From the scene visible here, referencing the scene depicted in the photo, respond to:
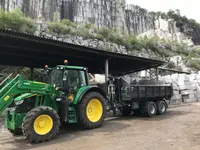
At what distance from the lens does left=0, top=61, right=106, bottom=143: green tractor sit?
6.18 meters

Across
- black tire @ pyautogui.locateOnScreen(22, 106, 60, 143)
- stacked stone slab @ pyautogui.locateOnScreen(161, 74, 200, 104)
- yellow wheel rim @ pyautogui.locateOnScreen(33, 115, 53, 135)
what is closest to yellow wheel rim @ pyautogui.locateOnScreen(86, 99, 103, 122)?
black tire @ pyautogui.locateOnScreen(22, 106, 60, 143)

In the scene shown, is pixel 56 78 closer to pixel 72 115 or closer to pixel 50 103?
pixel 50 103

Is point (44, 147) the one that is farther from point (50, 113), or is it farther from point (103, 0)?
point (103, 0)

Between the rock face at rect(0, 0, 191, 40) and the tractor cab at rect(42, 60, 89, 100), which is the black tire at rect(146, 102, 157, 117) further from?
the rock face at rect(0, 0, 191, 40)

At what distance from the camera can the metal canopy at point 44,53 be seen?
9.01m

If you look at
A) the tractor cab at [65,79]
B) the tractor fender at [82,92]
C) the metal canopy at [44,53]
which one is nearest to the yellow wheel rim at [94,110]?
the tractor fender at [82,92]

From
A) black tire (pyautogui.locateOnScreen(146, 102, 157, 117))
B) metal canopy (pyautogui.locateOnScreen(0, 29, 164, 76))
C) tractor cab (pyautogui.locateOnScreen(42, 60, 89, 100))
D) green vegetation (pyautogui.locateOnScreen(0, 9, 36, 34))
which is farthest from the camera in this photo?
green vegetation (pyautogui.locateOnScreen(0, 9, 36, 34))

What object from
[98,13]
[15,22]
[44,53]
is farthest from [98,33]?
[98,13]

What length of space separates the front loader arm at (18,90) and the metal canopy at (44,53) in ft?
8.90

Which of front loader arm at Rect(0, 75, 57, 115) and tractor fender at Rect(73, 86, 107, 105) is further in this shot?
tractor fender at Rect(73, 86, 107, 105)

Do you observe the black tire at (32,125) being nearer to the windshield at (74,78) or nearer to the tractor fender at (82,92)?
the tractor fender at (82,92)

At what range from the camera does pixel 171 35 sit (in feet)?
221

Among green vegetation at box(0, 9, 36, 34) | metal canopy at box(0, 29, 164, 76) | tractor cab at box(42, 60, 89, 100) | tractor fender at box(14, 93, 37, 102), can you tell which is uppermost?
green vegetation at box(0, 9, 36, 34)

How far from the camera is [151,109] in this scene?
37.1ft
